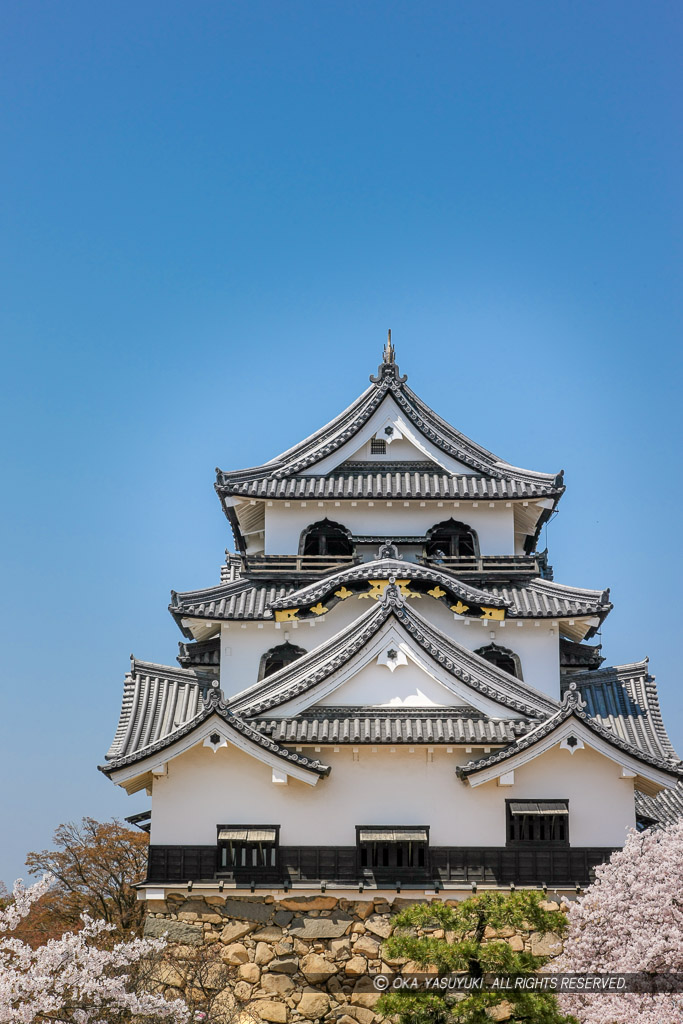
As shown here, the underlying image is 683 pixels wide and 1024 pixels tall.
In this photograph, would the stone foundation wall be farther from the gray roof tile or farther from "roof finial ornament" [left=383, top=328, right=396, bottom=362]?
"roof finial ornament" [left=383, top=328, right=396, bottom=362]

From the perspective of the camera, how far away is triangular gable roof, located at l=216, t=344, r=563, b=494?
28062 millimetres

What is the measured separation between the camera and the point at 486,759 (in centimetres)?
2141

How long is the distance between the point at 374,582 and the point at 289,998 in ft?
27.9

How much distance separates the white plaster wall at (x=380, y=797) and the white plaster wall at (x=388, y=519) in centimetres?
687

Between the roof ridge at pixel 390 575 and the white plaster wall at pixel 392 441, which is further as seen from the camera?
the white plaster wall at pixel 392 441

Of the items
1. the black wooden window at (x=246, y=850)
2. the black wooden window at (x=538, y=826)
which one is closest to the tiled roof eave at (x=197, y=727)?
the black wooden window at (x=246, y=850)

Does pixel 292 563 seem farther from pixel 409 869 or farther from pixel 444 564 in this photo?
pixel 409 869

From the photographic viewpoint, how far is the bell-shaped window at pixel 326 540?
90.9ft

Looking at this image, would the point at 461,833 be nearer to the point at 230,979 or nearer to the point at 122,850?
the point at 230,979

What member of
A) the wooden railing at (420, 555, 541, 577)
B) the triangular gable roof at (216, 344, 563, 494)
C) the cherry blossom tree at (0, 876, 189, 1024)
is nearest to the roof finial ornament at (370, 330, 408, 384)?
the triangular gable roof at (216, 344, 563, 494)

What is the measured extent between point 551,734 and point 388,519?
7988 mm

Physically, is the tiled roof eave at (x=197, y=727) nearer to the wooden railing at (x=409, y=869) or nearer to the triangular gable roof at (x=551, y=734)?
the wooden railing at (x=409, y=869)

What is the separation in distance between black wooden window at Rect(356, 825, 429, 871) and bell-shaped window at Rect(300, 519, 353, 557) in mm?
7792

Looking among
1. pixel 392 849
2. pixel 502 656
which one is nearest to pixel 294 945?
pixel 392 849
